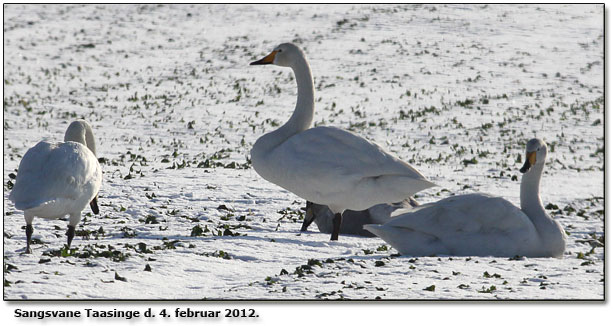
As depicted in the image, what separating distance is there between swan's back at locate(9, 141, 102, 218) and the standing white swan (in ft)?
7.26

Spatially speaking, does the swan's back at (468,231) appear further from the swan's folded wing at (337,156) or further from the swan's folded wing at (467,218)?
the swan's folded wing at (337,156)

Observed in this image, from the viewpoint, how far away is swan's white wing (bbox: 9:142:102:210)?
23.7ft

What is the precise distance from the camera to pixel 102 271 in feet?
22.5

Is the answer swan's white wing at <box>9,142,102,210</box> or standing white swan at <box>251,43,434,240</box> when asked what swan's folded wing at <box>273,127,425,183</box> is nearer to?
standing white swan at <box>251,43,434,240</box>

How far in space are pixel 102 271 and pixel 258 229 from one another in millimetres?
3173

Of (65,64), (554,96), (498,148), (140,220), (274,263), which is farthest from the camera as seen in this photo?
(65,64)

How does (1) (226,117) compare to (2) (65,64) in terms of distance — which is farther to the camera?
(2) (65,64)

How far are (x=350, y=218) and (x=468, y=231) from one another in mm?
2301

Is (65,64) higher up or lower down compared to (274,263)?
higher up

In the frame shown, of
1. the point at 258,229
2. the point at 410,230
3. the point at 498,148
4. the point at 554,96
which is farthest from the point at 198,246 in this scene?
the point at 554,96

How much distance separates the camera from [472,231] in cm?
812

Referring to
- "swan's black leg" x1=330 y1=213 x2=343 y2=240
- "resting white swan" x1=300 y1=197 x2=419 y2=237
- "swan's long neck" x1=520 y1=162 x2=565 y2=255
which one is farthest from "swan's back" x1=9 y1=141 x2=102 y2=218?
"swan's long neck" x1=520 y1=162 x2=565 y2=255

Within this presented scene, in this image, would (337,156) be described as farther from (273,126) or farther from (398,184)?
(273,126)

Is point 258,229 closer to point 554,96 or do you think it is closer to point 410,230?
point 410,230
